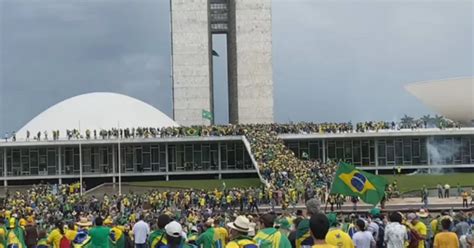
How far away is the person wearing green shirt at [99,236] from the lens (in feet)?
37.9

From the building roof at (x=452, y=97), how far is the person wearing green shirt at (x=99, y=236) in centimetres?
7515

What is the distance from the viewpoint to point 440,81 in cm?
8625

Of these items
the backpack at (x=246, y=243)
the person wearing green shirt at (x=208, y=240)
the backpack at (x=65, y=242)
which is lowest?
the backpack at (x=65, y=242)

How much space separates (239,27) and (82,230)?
212 feet

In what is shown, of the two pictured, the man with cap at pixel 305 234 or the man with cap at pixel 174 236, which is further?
the man with cap at pixel 305 234

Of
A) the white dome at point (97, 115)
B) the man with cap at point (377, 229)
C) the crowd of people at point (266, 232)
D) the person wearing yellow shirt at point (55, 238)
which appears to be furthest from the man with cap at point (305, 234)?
the white dome at point (97, 115)

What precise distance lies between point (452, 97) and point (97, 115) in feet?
126

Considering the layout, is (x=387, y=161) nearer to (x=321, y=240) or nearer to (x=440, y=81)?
(x=440, y=81)

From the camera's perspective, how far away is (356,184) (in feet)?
52.6

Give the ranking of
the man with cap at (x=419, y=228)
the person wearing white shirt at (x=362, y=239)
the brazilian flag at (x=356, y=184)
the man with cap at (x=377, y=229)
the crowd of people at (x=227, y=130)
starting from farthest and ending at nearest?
the crowd of people at (x=227, y=130)
the brazilian flag at (x=356, y=184)
the man with cap at (x=377, y=229)
the man with cap at (x=419, y=228)
the person wearing white shirt at (x=362, y=239)

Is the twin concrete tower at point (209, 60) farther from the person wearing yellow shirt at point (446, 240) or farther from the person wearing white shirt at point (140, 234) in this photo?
the person wearing yellow shirt at point (446, 240)

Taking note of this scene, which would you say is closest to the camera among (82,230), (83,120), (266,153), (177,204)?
(82,230)

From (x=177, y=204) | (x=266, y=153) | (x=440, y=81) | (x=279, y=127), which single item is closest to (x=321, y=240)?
(x=177, y=204)

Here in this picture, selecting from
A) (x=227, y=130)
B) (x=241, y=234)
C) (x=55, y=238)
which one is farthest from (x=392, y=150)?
(x=241, y=234)
